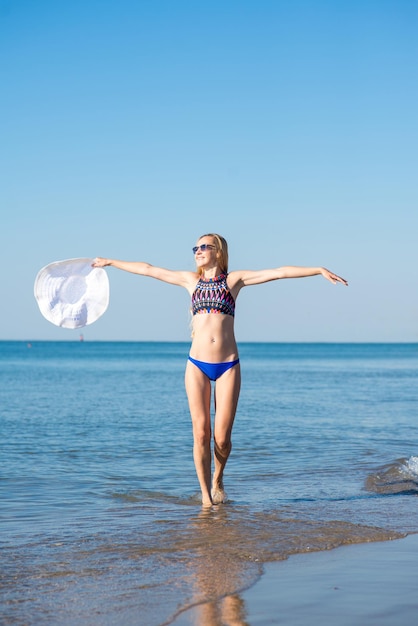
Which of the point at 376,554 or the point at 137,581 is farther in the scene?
the point at 376,554

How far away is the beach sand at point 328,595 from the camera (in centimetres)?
421

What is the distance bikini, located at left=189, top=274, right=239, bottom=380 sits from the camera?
727cm

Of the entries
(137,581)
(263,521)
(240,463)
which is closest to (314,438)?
(240,463)

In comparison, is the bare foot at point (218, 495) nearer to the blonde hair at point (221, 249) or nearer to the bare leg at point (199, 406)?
the bare leg at point (199, 406)

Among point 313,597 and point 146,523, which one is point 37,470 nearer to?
point 146,523

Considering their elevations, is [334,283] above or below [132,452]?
above

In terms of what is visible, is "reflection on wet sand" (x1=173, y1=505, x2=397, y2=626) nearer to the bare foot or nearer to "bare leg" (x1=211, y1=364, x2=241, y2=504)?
the bare foot

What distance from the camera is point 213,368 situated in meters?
7.26

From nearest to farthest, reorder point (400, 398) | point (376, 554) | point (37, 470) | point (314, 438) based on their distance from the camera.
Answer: point (376, 554) < point (37, 470) < point (314, 438) < point (400, 398)

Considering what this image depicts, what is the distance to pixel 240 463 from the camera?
11.3 meters

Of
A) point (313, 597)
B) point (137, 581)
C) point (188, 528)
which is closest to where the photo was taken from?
point (313, 597)

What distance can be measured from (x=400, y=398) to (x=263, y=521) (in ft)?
62.7

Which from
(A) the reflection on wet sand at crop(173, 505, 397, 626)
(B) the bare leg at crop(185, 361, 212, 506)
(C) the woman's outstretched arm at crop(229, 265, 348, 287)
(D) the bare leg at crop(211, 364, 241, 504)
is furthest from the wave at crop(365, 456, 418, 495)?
(C) the woman's outstretched arm at crop(229, 265, 348, 287)

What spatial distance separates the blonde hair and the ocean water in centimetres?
240
